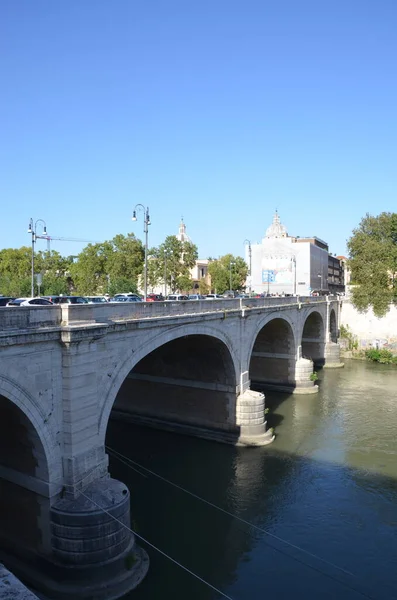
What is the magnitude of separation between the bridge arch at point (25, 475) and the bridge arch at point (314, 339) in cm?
3740

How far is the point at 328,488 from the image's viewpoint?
65.6ft

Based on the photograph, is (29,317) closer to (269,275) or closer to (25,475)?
(25,475)

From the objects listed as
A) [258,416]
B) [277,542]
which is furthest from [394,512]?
[258,416]

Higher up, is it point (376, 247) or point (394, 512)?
point (376, 247)

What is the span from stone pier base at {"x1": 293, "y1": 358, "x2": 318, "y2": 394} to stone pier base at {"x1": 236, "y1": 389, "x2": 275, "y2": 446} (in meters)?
11.7

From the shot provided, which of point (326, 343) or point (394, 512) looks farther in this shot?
point (326, 343)

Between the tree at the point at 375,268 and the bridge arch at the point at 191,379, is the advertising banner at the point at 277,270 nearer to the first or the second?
the tree at the point at 375,268

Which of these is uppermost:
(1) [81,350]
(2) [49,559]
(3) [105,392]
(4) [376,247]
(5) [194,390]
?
(4) [376,247]

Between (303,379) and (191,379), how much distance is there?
13.0 metres

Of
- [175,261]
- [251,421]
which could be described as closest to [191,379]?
[251,421]

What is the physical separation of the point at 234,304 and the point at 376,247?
37.8 metres

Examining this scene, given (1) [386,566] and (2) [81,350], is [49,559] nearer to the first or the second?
(2) [81,350]

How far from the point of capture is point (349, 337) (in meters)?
57.1

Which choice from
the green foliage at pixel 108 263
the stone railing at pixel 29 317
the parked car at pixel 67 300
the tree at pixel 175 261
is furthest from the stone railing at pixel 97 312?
the tree at pixel 175 261
